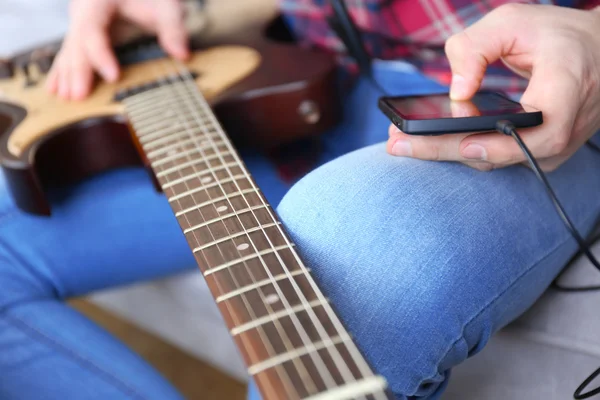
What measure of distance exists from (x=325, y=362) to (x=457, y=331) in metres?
0.18

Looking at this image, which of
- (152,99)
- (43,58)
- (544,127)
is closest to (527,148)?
(544,127)

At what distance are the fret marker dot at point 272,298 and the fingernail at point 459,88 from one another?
272mm

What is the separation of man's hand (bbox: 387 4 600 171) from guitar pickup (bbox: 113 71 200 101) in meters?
0.39

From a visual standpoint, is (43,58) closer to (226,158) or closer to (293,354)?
(226,158)

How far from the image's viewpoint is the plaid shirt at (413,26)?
677 millimetres

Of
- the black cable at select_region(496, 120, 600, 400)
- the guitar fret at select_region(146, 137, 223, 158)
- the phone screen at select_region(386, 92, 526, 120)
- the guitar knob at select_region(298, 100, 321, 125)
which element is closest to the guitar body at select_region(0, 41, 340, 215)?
the guitar knob at select_region(298, 100, 321, 125)

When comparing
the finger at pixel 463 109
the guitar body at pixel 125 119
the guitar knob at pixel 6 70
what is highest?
the guitar knob at pixel 6 70

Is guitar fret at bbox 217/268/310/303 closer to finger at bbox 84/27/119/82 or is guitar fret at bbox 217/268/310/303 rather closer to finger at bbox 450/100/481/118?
A: finger at bbox 450/100/481/118

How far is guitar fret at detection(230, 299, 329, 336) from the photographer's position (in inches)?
14.4

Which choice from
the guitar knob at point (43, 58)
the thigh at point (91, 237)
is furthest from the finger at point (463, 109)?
the guitar knob at point (43, 58)

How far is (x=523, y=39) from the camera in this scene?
52 centimetres

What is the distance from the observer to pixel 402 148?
525 mm

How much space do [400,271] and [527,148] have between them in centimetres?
15

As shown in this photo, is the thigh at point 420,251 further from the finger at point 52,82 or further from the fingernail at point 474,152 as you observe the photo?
the finger at point 52,82
